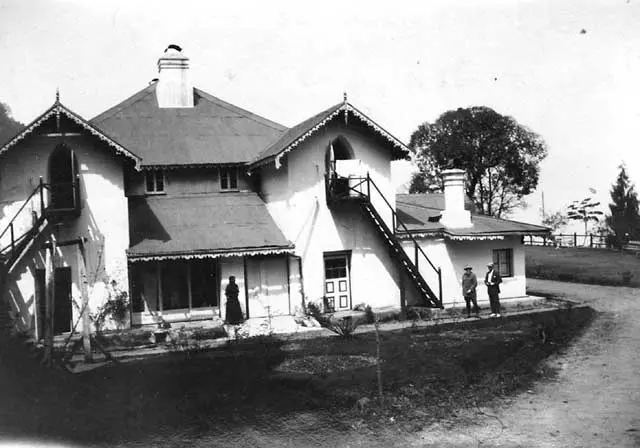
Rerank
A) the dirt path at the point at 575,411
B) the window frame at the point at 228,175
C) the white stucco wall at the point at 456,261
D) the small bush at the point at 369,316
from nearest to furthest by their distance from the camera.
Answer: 1. the dirt path at the point at 575,411
2. the small bush at the point at 369,316
3. the white stucco wall at the point at 456,261
4. the window frame at the point at 228,175

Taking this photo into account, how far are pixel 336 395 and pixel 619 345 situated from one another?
8.40 m

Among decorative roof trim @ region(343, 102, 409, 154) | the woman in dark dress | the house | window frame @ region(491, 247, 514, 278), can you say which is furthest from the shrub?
window frame @ region(491, 247, 514, 278)

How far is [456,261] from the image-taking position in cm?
2164

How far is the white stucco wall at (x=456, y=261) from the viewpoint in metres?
21.3

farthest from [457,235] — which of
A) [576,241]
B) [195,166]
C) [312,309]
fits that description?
[576,241]

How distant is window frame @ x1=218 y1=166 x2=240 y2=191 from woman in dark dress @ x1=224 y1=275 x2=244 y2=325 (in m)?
4.43

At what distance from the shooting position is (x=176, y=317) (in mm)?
18641

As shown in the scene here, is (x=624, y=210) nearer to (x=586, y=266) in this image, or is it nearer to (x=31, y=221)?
(x=586, y=266)

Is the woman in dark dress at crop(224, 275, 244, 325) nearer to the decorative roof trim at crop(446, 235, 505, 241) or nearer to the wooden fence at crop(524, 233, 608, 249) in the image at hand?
the decorative roof trim at crop(446, 235, 505, 241)

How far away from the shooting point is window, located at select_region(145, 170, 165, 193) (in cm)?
2064

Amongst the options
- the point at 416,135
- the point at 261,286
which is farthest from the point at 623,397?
the point at 416,135

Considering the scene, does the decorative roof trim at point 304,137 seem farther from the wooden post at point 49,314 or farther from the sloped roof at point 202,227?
the wooden post at point 49,314

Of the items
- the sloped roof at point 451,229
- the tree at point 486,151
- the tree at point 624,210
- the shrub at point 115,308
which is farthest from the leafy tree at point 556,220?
the shrub at point 115,308

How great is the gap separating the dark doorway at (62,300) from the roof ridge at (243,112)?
10581 millimetres
